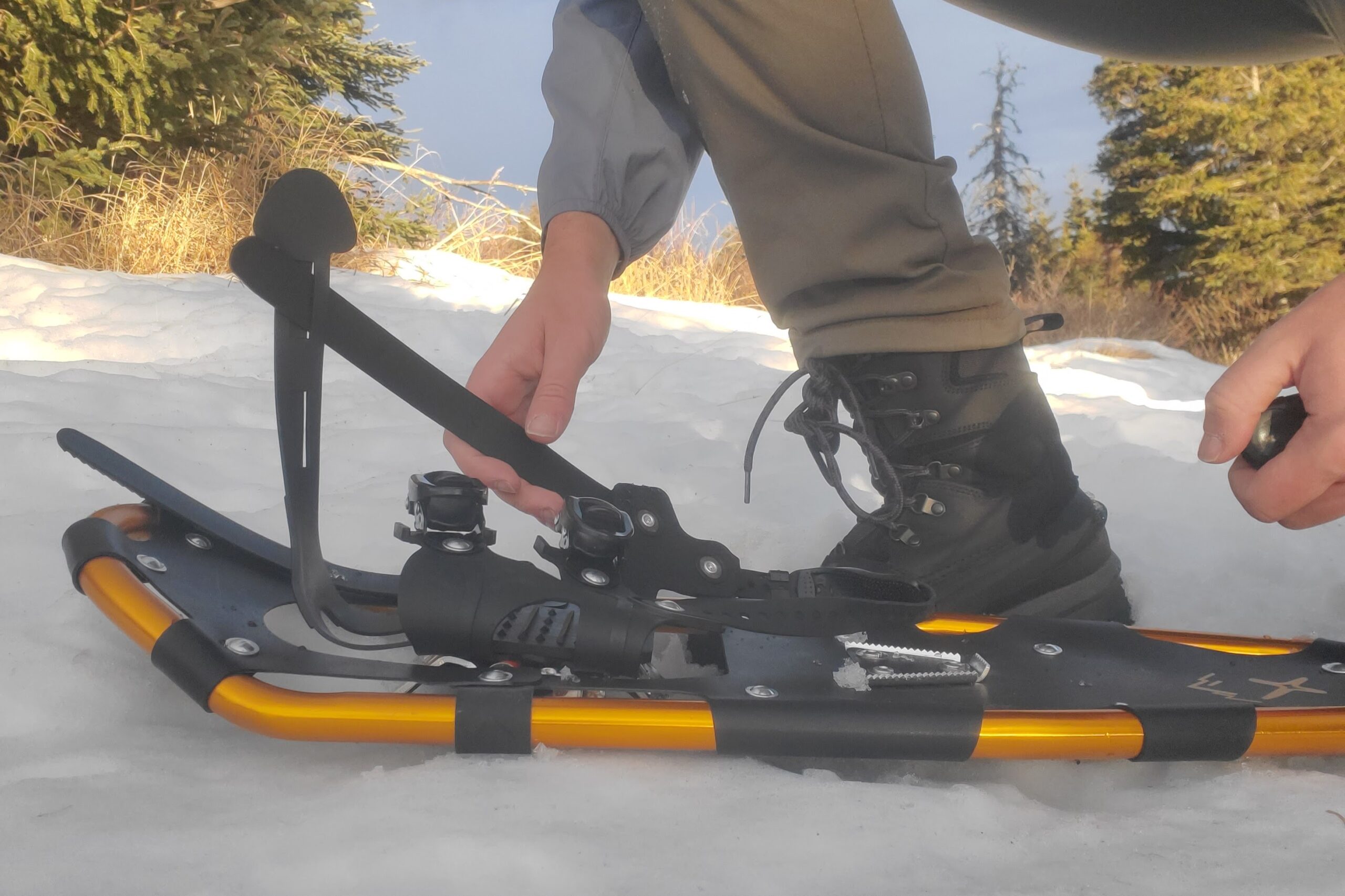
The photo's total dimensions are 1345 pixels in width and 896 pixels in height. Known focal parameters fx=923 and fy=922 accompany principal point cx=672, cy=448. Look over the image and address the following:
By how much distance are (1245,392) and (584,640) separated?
0.63 meters

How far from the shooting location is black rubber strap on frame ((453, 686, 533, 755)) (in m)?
0.76

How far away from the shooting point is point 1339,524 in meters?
1.54

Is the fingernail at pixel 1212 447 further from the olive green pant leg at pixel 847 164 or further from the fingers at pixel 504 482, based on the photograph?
the fingers at pixel 504 482

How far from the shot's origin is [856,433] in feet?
3.96

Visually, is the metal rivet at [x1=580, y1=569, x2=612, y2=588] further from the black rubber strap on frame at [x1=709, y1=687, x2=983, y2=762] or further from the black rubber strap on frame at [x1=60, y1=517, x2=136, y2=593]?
the black rubber strap on frame at [x1=60, y1=517, x2=136, y2=593]

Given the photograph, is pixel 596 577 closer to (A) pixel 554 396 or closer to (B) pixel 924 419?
(A) pixel 554 396

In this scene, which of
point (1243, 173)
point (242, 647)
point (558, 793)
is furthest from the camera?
point (1243, 173)

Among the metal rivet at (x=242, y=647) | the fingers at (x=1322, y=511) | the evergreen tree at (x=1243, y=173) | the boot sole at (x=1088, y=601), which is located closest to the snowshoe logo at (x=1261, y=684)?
the fingers at (x=1322, y=511)

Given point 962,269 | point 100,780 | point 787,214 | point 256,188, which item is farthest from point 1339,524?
point 256,188

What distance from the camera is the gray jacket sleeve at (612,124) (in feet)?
4.35

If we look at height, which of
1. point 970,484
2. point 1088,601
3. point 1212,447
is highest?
point 1212,447

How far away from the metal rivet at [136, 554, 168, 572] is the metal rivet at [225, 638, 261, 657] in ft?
0.48

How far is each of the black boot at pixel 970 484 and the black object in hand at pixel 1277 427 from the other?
323 mm

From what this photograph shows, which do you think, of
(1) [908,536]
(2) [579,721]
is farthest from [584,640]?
(1) [908,536]
